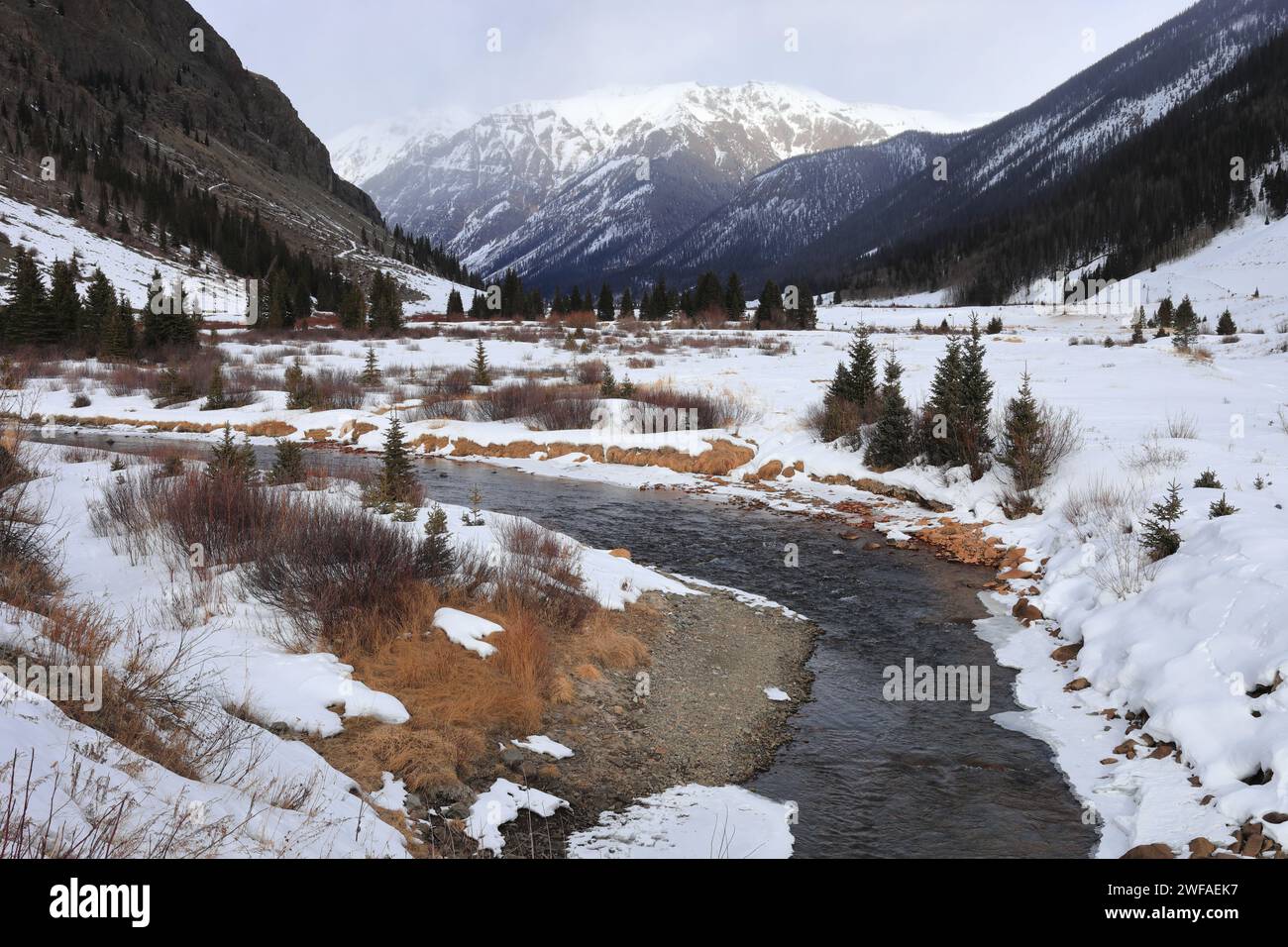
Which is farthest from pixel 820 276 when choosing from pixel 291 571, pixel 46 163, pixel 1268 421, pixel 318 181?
pixel 291 571

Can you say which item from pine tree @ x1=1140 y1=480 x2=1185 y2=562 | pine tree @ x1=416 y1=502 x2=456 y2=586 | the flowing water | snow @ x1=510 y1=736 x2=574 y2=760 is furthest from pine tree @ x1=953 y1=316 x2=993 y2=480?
snow @ x1=510 y1=736 x2=574 y2=760

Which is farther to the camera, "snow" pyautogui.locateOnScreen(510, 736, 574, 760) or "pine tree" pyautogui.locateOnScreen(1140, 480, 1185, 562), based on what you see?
"pine tree" pyautogui.locateOnScreen(1140, 480, 1185, 562)

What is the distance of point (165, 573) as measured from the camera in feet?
25.8

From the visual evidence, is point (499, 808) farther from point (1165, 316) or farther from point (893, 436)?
point (1165, 316)

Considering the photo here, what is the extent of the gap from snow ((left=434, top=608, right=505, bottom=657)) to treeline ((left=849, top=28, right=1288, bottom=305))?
99.2 m

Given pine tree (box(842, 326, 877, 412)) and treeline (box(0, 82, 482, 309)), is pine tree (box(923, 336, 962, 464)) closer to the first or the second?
pine tree (box(842, 326, 877, 412))

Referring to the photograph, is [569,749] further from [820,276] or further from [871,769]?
[820,276]

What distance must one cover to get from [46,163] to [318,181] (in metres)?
76.9

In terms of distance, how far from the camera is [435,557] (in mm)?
8695

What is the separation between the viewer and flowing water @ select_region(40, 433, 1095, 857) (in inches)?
221

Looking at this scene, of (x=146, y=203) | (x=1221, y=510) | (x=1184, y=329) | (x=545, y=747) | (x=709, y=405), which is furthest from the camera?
(x=146, y=203)

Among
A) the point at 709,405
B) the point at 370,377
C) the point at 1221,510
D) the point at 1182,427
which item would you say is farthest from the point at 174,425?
the point at 1182,427

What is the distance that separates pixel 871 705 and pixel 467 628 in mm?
4405
